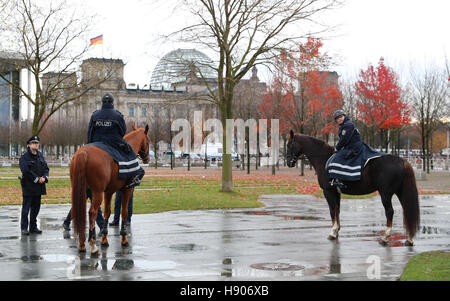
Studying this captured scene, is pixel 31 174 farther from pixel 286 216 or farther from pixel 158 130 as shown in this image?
pixel 158 130

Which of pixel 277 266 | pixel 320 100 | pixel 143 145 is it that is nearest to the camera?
pixel 277 266

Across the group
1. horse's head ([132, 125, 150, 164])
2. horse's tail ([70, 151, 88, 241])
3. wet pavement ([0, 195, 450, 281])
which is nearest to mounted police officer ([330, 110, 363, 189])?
wet pavement ([0, 195, 450, 281])

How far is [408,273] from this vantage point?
363 inches

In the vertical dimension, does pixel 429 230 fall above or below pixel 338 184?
below

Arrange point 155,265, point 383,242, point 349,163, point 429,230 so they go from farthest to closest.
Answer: point 429,230, point 349,163, point 383,242, point 155,265

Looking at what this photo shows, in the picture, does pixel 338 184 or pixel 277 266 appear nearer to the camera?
pixel 277 266

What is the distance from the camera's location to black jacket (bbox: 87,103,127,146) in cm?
1216

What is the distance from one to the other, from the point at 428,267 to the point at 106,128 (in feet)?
21.3

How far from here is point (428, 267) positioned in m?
9.76

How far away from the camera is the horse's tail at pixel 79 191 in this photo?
11008mm

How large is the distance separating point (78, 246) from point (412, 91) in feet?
165

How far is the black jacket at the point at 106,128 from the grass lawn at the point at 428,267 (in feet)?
19.7

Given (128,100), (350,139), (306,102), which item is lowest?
(350,139)

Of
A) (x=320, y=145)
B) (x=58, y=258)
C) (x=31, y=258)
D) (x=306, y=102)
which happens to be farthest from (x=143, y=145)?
(x=306, y=102)
